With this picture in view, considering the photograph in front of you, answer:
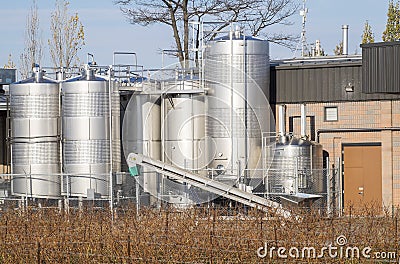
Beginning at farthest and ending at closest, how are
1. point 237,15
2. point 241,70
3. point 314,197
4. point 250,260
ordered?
point 237,15, point 241,70, point 314,197, point 250,260

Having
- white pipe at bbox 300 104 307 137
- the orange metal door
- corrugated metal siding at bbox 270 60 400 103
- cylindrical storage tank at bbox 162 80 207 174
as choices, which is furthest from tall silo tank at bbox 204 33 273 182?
the orange metal door

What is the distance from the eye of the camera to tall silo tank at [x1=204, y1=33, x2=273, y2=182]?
29375mm

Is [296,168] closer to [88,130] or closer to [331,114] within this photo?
[331,114]

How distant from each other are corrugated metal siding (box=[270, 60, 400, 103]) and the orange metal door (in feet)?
6.65

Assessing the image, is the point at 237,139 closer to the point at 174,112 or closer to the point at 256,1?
the point at 174,112

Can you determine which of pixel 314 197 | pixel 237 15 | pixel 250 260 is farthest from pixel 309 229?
pixel 237 15

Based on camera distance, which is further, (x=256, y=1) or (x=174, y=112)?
(x=256, y=1)

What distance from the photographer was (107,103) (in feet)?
104

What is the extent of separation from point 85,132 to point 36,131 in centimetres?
220

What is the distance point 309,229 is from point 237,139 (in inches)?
470

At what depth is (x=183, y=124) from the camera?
103 ft

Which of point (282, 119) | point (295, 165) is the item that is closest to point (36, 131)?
point (282, 119)

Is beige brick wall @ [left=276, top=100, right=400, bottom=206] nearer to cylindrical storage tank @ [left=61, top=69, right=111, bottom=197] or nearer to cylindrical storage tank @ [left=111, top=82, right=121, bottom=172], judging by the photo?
cylindrical storage tank @ [left=111, top=82, right=121, bottom=172]

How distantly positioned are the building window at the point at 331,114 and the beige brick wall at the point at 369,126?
13cm
